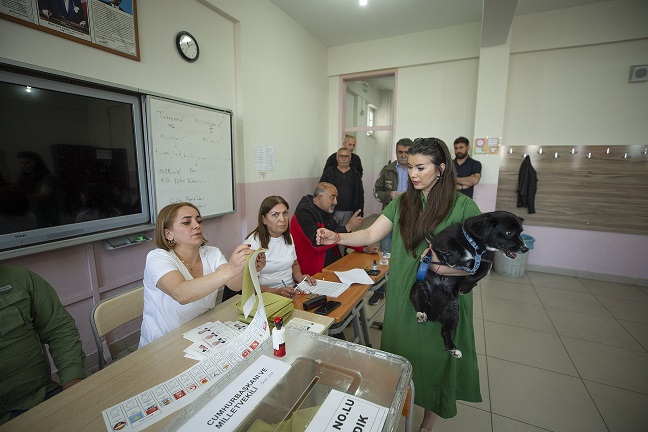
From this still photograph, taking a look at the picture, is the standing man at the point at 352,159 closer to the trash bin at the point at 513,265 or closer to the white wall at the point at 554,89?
the white wall at the point at 554,89

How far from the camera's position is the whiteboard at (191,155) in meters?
2.42

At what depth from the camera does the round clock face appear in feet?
8.52

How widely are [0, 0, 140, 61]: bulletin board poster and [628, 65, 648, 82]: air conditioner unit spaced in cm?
539

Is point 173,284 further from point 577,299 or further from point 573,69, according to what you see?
point 573,69

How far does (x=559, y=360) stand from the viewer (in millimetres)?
2344

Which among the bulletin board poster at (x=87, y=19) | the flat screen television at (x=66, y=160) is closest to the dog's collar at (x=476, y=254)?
the flat screen television at (x=66, y=160)

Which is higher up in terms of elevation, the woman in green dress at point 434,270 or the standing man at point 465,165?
the standing man at point 465,165

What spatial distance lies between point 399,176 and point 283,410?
352 cm

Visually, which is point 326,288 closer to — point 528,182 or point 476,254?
point 476,254

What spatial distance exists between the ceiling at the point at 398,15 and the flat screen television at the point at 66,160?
2719 mm

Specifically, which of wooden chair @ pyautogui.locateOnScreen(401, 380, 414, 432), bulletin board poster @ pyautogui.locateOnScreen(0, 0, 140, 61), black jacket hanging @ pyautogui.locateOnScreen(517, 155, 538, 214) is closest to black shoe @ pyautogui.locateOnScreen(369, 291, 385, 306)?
wooden chair @ pyautogui.locateOnScreen(401, 380, 414, 432)

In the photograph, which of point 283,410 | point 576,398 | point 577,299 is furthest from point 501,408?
point 577,299

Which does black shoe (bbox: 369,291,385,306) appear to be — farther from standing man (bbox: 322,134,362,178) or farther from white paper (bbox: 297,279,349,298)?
standing man (bbox: 322,134,362,178)

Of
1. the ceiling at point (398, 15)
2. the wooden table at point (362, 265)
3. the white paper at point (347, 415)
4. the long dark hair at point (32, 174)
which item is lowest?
the wooden table at point (362, 265)
